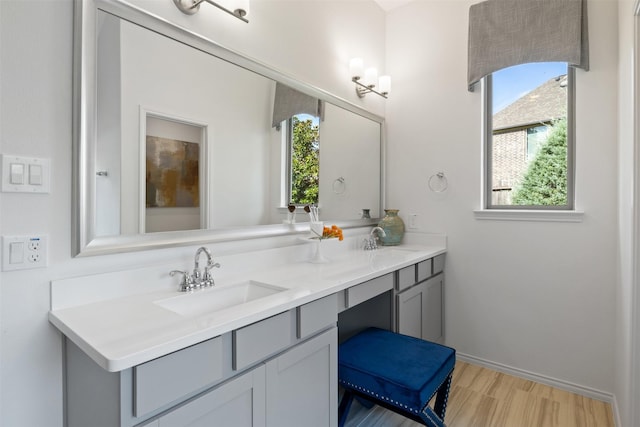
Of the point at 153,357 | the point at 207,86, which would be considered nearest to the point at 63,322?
the point at 153,357

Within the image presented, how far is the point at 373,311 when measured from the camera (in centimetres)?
206

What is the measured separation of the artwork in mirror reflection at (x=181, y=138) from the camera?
124 centimetres

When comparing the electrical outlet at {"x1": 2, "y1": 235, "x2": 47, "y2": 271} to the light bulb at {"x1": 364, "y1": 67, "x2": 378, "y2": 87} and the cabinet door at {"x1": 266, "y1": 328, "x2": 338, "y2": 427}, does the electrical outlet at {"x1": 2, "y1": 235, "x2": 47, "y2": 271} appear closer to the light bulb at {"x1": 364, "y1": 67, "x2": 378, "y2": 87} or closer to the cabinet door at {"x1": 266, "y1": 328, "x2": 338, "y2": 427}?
the cabinet door at {"x1": 266, "y1": 328, "x2": 338, "y2": 427}

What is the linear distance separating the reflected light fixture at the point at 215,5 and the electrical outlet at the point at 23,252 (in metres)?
1.06

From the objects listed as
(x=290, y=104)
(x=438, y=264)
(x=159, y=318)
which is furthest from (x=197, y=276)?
(x=438, y=264)

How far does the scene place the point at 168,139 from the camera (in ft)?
4.65

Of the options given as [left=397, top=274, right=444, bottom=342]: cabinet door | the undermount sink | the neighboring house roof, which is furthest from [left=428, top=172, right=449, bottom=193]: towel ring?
the undermount sink

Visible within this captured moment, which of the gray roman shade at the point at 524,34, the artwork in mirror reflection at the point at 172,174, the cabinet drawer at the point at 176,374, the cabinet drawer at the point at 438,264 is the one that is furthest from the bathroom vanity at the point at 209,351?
the gray roman shade at the point at 524,34

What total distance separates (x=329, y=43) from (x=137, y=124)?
1.48 metres

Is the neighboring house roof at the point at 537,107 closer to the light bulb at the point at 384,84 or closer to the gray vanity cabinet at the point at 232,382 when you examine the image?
the light bulb at the point at 384,84

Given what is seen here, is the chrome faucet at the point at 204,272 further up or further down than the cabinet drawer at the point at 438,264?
further up

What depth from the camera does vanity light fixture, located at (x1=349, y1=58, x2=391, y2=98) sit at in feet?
7.92

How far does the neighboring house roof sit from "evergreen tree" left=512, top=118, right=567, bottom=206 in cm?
9

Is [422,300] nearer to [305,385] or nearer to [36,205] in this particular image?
[305,385]
